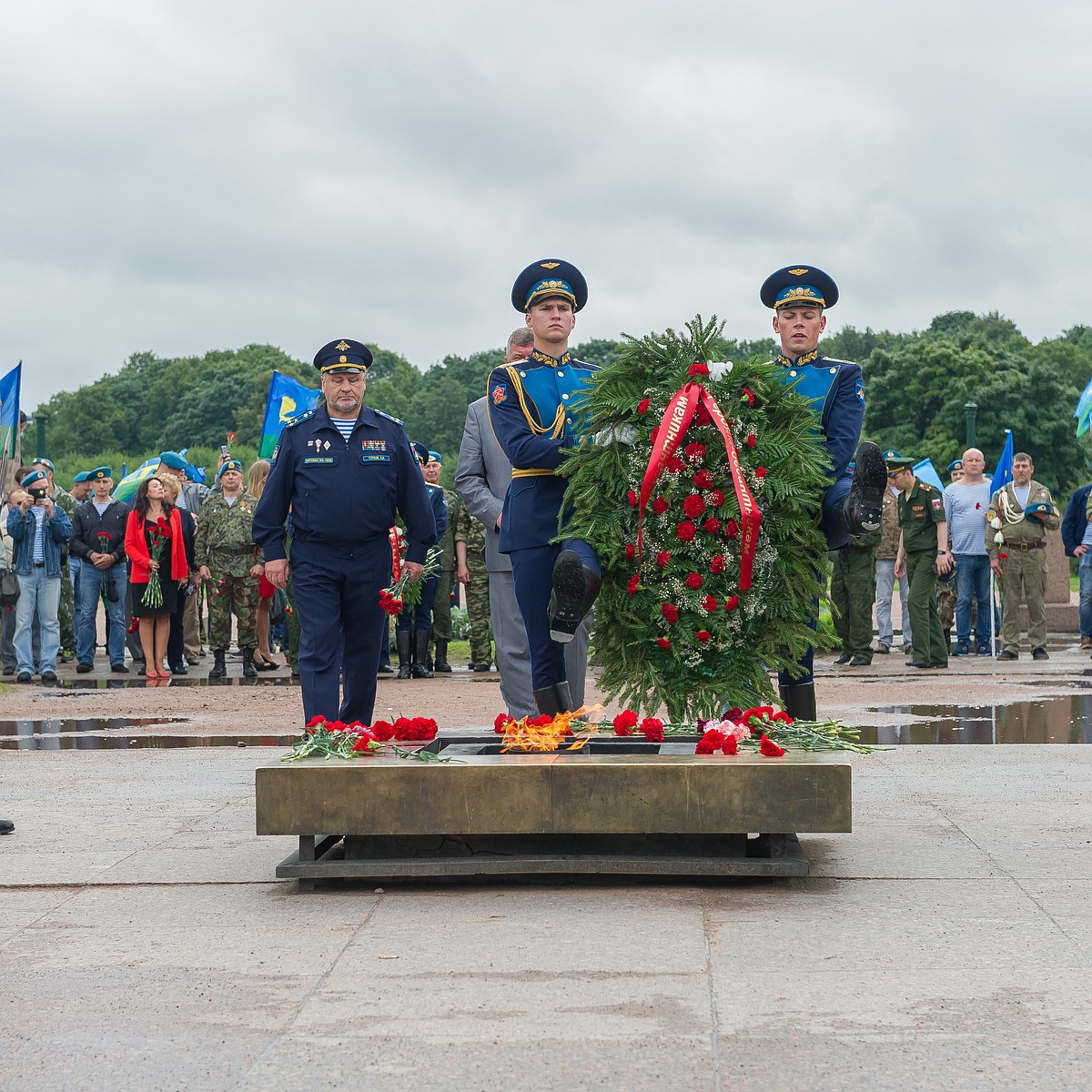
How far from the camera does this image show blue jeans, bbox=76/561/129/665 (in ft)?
55.4

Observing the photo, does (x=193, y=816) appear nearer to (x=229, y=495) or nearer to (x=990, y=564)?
(x=229, y=495)

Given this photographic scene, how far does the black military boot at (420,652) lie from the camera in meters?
15.9

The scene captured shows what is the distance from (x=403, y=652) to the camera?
1598cm

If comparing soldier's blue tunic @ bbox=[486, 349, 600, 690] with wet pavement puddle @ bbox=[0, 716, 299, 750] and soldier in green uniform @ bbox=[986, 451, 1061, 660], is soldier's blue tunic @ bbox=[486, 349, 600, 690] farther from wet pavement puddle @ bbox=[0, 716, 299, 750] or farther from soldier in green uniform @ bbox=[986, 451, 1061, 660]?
soldier in green uniform @ bbox=[986, 451, 1061, 660]

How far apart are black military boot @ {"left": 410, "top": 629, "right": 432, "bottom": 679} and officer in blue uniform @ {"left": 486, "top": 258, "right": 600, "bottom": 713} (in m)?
9.09

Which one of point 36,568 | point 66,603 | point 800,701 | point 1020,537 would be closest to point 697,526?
point 800,701

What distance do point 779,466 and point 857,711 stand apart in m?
5.74

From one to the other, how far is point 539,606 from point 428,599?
897 centimetres

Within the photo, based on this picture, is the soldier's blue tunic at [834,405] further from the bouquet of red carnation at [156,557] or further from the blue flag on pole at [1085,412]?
the blue flag on pole at [1085,412]

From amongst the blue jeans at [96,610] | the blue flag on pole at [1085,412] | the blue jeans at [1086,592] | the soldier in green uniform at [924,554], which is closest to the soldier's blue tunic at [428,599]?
the blue jeans at [96,610]

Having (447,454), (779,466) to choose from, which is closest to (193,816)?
(779,466)

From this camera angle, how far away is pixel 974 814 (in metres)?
6.61

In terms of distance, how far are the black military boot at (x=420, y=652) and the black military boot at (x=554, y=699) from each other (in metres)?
9.37

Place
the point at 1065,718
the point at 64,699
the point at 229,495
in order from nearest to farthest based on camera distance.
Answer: the point at 1065,718 < the point at 64,699 < the point at 229,495
